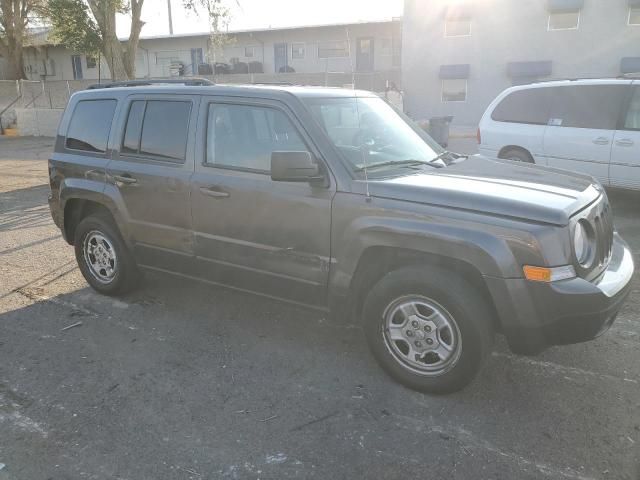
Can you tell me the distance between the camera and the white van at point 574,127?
744 cm

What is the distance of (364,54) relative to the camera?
2841 centimetres

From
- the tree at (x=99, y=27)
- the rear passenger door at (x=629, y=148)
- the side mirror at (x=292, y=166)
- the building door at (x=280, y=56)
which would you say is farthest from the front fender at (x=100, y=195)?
the building door at (x=280, y=56)

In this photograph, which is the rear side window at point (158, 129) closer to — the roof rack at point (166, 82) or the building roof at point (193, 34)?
the roof rack at point (166, 82)

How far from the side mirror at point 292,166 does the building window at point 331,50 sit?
2682 centimetres

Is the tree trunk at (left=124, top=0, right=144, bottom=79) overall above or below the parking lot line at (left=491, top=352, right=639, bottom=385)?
above

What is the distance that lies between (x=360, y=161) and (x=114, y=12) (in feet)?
45.6

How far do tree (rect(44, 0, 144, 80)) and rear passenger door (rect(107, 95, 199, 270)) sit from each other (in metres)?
11.8

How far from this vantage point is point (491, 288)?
2.96 meters

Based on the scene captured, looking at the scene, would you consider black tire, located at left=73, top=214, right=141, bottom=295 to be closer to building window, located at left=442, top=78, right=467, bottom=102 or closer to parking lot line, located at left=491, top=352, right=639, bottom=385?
parking lot line, located at left=491, top=352, right=639, bottom=385

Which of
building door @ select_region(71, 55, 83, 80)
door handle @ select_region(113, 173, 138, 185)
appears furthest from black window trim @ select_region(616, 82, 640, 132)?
building door @ select_region(71, 55, 83, 80)

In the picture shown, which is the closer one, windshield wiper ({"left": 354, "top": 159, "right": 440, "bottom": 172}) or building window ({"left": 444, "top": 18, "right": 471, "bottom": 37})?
windshield wiper ({"left": 354, "top": 159, "right": 440, "bottom": 172})

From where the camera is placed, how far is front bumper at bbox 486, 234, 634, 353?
2.85m

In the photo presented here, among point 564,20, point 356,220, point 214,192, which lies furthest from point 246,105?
point 564,20

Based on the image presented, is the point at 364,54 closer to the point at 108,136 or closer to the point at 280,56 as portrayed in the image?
the point at 280,56
